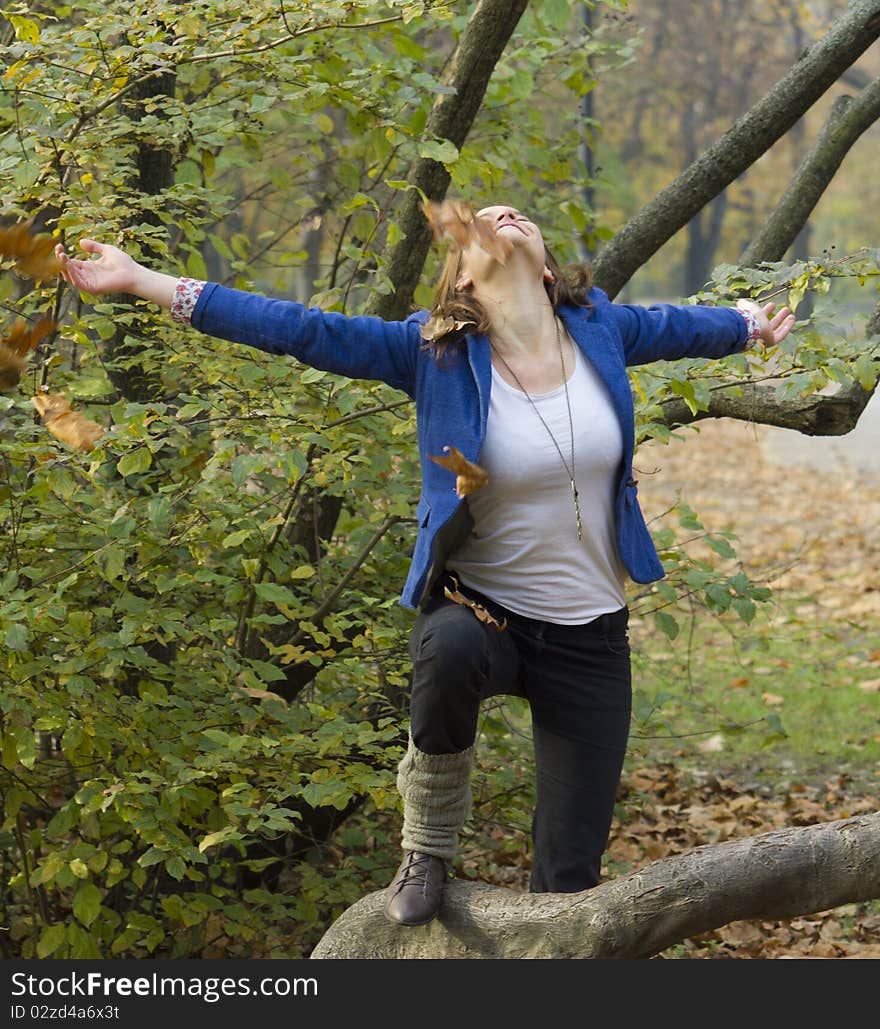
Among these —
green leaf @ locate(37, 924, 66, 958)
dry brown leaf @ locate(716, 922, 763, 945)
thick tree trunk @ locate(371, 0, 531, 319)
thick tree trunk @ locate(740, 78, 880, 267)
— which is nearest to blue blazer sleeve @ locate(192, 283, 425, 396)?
thick tree trunk @ locate(371, 0, 531, 319)

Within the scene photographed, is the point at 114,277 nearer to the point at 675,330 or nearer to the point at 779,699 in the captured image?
the point at 675,330

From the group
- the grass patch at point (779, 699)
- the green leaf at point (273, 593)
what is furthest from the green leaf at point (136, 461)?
the grass patch at point (779, 699)

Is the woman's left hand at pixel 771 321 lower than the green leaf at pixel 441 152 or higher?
lower

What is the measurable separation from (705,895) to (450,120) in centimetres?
281

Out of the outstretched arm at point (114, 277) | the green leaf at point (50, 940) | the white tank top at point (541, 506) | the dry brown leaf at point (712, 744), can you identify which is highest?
the outstretched arm at point (114, 277)

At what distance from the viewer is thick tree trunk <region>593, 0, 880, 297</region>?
4.59 m

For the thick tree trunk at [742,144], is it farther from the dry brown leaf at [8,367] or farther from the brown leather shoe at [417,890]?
the dry brown leaf at [8,367]

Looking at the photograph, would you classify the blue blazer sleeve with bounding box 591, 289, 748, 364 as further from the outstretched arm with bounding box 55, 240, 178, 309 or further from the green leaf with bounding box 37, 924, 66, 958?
the green leaf with bounding box 37, 924, 66, 958

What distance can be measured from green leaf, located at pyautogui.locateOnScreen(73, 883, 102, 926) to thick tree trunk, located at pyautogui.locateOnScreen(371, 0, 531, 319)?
2072 mm

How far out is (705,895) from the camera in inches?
98.6

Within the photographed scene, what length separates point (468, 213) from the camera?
2857mm

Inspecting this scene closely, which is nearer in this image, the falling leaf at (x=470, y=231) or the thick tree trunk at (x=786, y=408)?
the falling leaf at (x=470, y=231)

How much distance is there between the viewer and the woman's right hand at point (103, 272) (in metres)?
2.68

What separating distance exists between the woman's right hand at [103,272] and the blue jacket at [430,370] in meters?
0.16
